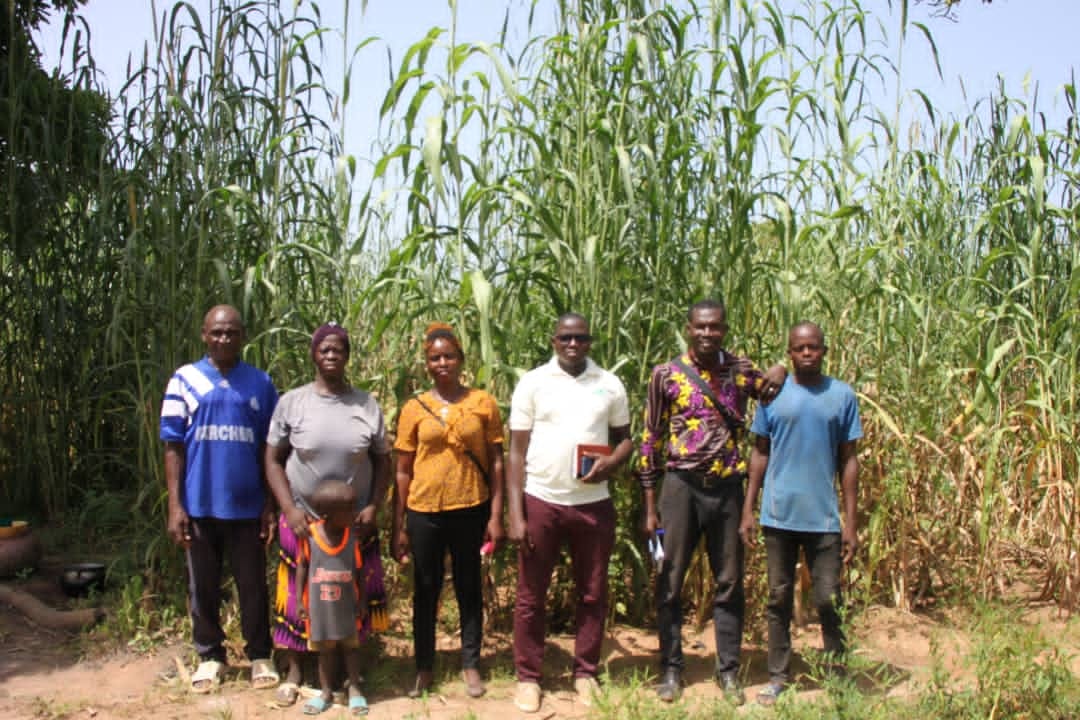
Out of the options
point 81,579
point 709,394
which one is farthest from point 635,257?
point 81,579

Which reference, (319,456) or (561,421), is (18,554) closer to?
(319,456)

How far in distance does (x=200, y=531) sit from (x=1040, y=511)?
377 centimetres

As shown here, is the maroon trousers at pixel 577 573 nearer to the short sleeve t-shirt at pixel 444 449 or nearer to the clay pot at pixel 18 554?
the short sleeve t-shirt at pixel 444 449

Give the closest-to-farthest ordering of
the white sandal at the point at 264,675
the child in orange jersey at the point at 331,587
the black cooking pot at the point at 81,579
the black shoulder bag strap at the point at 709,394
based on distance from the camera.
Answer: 1. the child in orange jersey at the point at 331,587
2. the black shoulder bag strap at the point at 709,394
3. the white sandal at the point at 264,675
4. the black cooking pot at the point at 81,579

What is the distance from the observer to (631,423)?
395 cm

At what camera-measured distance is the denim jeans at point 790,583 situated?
136 inches

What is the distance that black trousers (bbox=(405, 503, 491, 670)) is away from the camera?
352 centimetres

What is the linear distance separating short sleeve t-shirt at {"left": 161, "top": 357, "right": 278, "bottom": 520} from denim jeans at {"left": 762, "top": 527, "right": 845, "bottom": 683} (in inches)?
78.4

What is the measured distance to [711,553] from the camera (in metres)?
3.61

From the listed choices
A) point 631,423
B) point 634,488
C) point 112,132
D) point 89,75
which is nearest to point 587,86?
point 631,423

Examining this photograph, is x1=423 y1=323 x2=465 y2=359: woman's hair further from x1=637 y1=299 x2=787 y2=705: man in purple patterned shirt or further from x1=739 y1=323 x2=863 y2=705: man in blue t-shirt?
x1=739 y1=323 x2=863 y2=705: man in blue t-shirt

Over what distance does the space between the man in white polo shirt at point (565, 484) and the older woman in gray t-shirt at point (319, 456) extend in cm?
54

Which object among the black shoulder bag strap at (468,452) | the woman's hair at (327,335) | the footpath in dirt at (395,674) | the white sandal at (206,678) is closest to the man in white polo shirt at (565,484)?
the black shoulder bag strap at (468,452)

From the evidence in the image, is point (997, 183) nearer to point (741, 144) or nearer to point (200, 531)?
point (741, 144)
